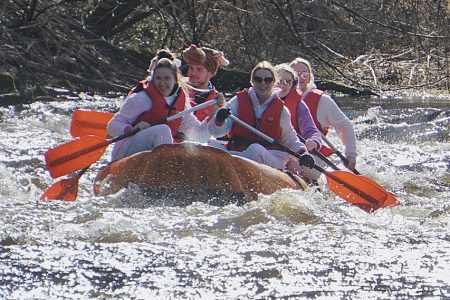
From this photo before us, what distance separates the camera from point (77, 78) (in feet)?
44.0

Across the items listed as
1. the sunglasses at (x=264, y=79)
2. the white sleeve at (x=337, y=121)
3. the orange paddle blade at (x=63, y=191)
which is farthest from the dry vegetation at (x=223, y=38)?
the orange paddle blade at (x=63, y=191)

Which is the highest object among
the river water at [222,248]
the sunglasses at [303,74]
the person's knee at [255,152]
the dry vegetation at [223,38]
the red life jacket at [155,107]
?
the dry vegetation at [223,38]

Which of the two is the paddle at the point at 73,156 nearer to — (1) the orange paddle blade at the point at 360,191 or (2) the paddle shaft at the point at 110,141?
(2) the paddle shaft at the point at 110,141

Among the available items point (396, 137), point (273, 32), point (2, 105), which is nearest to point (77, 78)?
point (2, 105)

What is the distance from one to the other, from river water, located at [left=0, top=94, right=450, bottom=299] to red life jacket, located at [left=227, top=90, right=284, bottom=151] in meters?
0.61

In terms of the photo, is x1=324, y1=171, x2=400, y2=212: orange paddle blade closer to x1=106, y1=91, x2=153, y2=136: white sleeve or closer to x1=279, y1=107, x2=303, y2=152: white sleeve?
x1=279, y1=107, x2=303, y2=152: white sleeve

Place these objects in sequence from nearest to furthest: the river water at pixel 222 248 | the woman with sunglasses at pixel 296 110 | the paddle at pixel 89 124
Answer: the river water at pixel 222 248 → the woman with sunglasses at pixel 296 110 → the paddle at pixel 89 124

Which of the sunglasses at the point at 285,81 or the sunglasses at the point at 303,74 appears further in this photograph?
the sunglasses at the point at 303,74

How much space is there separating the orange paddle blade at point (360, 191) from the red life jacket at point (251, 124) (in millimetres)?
508

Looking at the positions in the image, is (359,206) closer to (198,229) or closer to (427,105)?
(198,229)

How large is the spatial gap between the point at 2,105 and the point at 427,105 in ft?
19.9

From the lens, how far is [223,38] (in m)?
15.0

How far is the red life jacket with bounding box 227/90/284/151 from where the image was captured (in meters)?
7.64

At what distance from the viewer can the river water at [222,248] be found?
5.09 m
